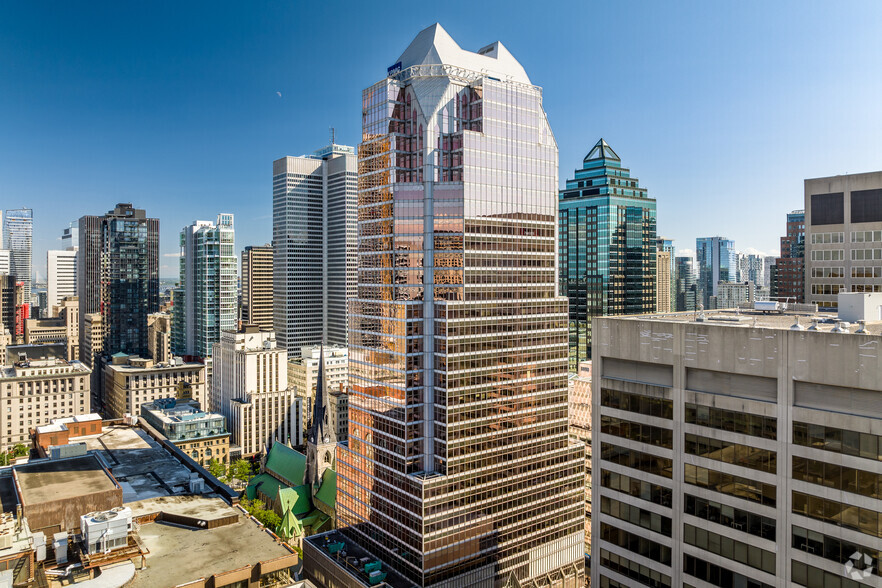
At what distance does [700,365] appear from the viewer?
35688 mm

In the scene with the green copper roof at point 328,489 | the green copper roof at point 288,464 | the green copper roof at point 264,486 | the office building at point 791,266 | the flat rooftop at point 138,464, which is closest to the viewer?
the flat rooftop at point 138,464

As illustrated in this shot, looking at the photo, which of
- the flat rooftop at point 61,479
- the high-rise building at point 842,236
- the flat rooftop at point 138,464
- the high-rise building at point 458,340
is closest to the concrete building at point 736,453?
the high-rise building at point 842,236

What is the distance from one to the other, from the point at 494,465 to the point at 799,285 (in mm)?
98746

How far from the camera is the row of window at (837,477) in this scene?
29.2 m

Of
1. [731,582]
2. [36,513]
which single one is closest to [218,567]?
[36,513]

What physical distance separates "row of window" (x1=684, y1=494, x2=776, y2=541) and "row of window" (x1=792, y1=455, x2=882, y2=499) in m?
3.37

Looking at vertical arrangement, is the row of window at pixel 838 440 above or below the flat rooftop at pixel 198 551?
above

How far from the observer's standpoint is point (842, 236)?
63125 mm

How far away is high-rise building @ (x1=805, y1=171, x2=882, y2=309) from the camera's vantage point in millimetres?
60531

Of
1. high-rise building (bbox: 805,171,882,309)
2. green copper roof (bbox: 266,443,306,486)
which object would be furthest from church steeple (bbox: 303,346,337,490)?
high-rise building (bbox: 805,171,882,309)

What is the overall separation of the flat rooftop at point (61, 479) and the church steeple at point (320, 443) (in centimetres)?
6978

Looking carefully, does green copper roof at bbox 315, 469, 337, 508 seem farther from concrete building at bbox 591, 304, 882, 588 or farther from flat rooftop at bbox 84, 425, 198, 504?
concrete building at bbox 591, 304, 882, 588

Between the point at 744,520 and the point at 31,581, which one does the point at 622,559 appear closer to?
the point at 744,520

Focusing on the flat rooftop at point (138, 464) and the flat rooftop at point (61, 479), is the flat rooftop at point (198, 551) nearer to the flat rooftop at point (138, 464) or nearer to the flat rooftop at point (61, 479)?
the flat rooftop at point (61, 479)
